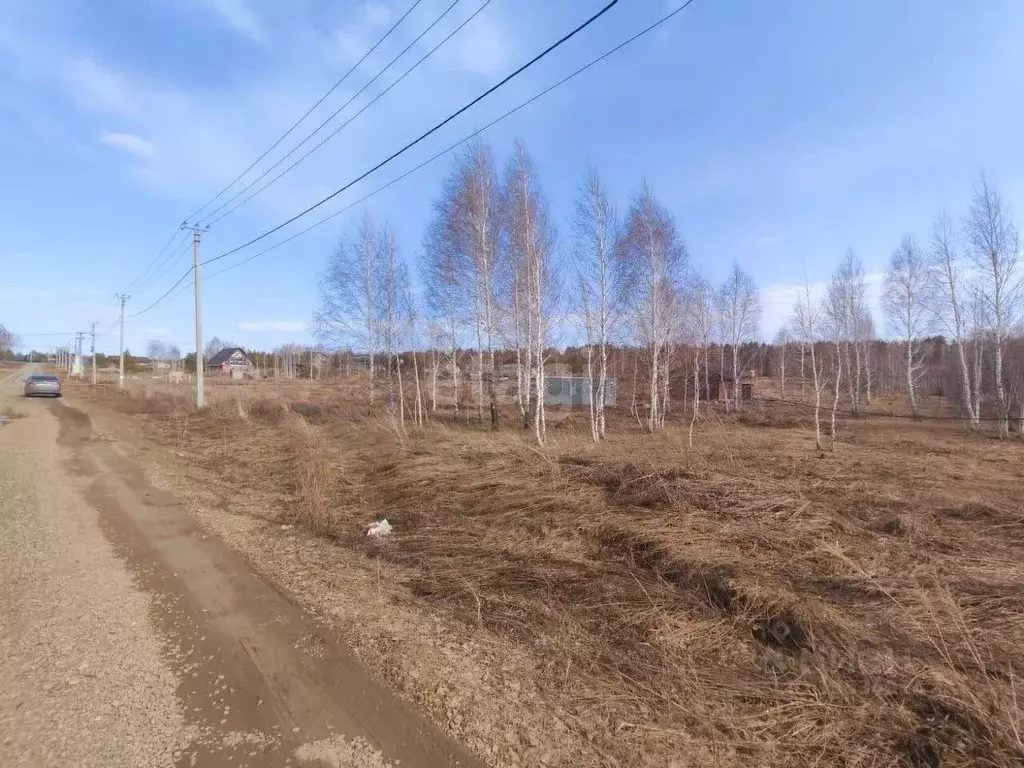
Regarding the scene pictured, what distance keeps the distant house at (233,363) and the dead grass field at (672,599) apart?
265 feet

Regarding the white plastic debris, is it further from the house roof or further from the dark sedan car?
the house roof

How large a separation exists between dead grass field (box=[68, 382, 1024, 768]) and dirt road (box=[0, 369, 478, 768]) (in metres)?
0.32

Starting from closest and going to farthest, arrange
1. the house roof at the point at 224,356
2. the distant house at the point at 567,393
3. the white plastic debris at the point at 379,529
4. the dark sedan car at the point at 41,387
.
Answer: the white plastic debris at the point at 379,529, the dark sedan car at the point at 41,387, the distant house at the point at 567,393, the house roof at the point at 224,356

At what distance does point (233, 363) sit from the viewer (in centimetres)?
9075

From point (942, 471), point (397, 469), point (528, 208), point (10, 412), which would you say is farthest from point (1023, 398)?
point (10, 412)

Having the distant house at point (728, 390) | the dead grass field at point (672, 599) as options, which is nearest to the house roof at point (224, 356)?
the distant house at point (728, 390)

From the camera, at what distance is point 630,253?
2052 cm

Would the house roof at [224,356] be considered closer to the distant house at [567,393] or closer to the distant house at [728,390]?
the distant house at [567,393]

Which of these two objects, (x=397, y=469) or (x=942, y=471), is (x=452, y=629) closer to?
(x=397, y=469)

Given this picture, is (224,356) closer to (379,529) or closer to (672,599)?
(379,529)

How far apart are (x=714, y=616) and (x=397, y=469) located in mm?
7229

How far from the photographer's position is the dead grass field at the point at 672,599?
112 inches

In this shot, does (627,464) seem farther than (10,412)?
No

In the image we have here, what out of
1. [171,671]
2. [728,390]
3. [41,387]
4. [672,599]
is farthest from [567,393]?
[41,387]
